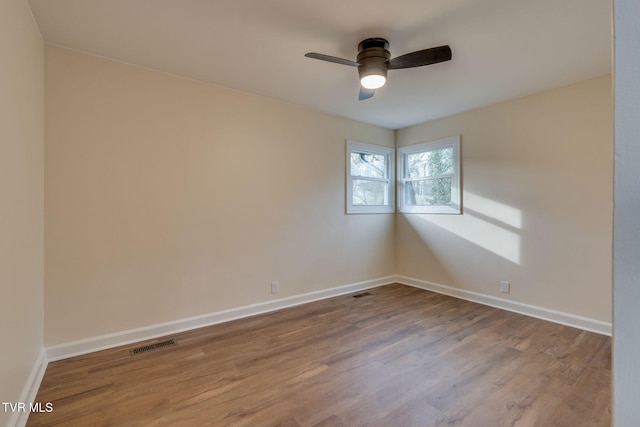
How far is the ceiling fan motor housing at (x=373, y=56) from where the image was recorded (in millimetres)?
2275

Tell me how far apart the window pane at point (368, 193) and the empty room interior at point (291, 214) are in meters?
0.15

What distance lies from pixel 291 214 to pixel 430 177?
215cm

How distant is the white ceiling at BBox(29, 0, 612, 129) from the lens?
1.95 m

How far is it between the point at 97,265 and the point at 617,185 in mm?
3179

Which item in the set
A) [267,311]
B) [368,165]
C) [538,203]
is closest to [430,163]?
[368,165]

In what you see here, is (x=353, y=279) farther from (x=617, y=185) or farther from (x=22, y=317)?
A: (x=617, y=185)

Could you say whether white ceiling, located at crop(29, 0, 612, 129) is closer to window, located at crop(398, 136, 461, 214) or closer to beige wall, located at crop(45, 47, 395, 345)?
beige wall, located at crop(45, 47, 395, 345)

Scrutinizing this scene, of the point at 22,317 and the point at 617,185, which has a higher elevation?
the point at 617,185

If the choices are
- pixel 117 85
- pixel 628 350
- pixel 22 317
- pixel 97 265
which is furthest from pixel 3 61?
pixel 628 350

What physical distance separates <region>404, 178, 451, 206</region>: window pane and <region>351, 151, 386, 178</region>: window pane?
1.64 ft

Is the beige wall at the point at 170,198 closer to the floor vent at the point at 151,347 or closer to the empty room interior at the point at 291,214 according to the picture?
the empty room interior at the point at 291,214

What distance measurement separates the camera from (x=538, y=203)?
10.8 ft

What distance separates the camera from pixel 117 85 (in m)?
2.62

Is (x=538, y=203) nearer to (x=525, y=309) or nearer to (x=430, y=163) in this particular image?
(x=525, y=309)
